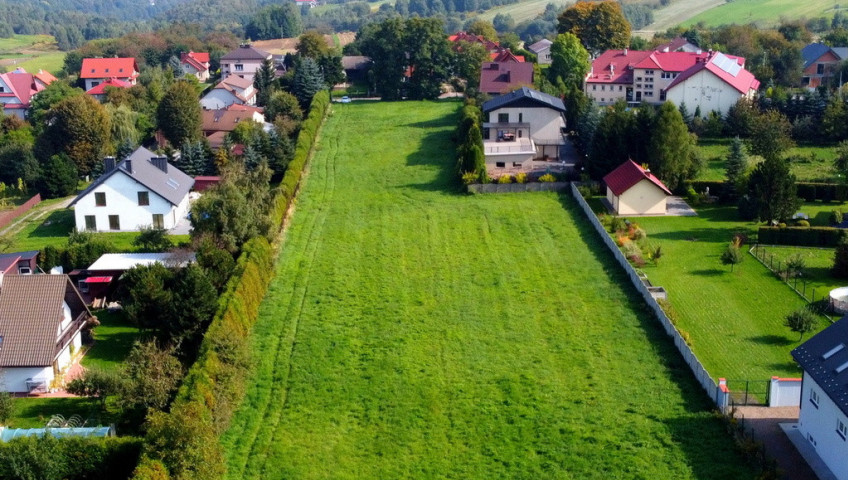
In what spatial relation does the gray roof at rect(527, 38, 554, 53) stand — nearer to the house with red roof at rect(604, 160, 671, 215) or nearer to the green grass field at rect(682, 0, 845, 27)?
the green grass field at rect(682, 0, 845, 27)

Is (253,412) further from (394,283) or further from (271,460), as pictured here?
(394,283)

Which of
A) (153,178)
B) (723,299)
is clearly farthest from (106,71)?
(723,299)

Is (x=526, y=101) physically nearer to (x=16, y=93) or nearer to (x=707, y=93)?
(x=707, y=93)

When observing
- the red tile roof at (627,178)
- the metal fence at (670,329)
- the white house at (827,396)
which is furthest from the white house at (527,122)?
the white house at (827,396)

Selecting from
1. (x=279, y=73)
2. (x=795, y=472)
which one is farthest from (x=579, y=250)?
(x=279, y=73)

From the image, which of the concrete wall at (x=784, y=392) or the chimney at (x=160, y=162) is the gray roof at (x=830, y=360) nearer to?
the concrete wall at (x=784, y=392)
